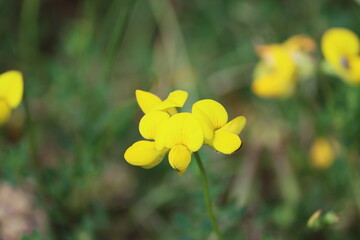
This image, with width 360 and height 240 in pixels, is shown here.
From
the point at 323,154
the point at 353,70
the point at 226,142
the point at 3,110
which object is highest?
the point at 3,110

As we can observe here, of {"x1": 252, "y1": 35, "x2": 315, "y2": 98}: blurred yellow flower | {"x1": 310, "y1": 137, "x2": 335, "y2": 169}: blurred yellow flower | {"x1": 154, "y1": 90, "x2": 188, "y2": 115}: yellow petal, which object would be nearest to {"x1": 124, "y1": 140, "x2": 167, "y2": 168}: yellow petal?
{"x1": 154, "y1": 90, "x2": 188, "y2": 115}: yellow petal


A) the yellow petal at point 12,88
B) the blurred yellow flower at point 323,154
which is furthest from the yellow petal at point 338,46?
the yellow petal at point 12,88

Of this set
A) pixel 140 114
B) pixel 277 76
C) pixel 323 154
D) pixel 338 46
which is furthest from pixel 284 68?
pixel 140 114

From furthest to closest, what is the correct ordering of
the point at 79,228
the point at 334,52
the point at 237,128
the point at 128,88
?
the point at 128,88 → the point at 79,228 → the point at 334,52 → the point at 237,128

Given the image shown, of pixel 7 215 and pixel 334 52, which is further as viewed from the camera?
pixel 7 215

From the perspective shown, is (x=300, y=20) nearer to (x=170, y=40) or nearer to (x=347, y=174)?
(x=170, y=40)

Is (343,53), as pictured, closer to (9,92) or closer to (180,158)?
(180,158)

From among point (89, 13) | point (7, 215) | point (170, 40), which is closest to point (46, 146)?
point (7, 215)

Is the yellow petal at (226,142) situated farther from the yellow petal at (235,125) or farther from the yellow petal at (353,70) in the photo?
the yellow petal at (353,70)
